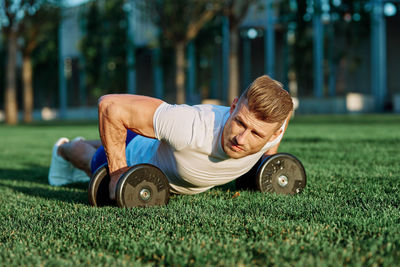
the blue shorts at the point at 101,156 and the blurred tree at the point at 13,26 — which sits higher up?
the blurred tree at the point at 13,26

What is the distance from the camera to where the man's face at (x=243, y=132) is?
269 cm

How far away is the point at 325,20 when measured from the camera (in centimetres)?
2764

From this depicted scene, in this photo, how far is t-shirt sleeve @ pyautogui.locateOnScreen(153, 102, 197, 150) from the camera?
285 centimetres

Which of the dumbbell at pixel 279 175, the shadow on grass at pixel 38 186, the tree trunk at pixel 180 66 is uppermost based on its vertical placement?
the tree trunk at pixel 180 66

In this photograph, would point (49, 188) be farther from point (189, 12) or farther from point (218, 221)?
point (189, 12)

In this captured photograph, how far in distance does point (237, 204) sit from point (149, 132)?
2.65 ft

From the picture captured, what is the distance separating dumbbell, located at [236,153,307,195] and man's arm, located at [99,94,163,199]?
99 centimetres

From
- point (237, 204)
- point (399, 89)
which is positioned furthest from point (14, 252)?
point (399, 89)

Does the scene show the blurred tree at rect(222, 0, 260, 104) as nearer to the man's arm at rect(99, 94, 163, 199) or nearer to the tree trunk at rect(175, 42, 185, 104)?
the tree trunk at rect(175, 42, 185, 104)

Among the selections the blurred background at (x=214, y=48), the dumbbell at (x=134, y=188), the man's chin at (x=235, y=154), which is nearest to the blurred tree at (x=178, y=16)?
the blurred background at (x=214, y=48)

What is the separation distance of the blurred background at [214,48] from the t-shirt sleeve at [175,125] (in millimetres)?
16143

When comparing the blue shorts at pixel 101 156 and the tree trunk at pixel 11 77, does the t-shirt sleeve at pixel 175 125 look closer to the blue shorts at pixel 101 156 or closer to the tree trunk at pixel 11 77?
the blue shorts at pixel 101 156

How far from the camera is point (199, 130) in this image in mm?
2855

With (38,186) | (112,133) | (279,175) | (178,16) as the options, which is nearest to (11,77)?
(178,16)
